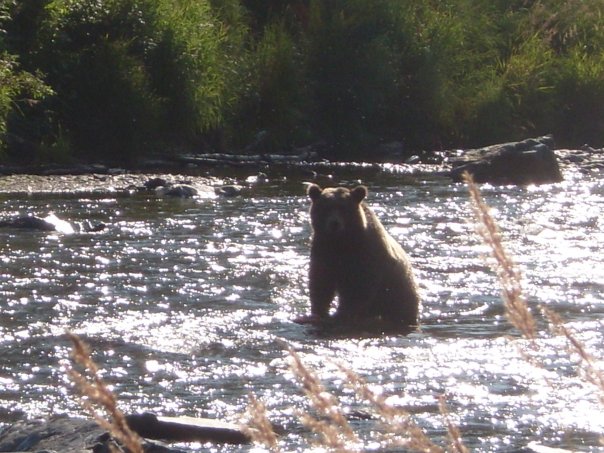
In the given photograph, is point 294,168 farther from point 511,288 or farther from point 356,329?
point 511,288

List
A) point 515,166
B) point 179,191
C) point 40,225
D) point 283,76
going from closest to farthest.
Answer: point 40,225 < point 179,191 < point 515,166 < point 283,76

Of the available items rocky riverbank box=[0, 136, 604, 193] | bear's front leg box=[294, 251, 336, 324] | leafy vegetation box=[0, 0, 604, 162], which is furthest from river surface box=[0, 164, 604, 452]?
leafy vegetation box=[0, 0, 604, 162]

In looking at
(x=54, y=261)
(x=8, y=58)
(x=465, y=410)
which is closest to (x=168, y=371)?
(x=465, y=410)

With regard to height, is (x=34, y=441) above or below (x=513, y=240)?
above

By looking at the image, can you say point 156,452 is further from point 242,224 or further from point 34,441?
point 242,224

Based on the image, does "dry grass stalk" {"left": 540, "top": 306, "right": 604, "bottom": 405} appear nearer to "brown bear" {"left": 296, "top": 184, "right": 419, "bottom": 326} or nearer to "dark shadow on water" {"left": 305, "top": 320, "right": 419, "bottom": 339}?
"dark shadow on water" {"left": 305, "top": 320, "right": 419, "bottom": 339}

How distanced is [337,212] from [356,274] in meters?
0.42

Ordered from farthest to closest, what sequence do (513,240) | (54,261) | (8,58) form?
(8,58) < (513,240) < (54,261)

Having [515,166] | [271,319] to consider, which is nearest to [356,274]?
[271,319]

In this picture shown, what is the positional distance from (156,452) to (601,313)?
4473mm

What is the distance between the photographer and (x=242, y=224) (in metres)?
12.9

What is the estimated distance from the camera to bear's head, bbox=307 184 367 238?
8.05 metres

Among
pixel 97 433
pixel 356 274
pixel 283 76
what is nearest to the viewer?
pixel 97 433

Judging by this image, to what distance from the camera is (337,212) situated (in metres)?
8.12
